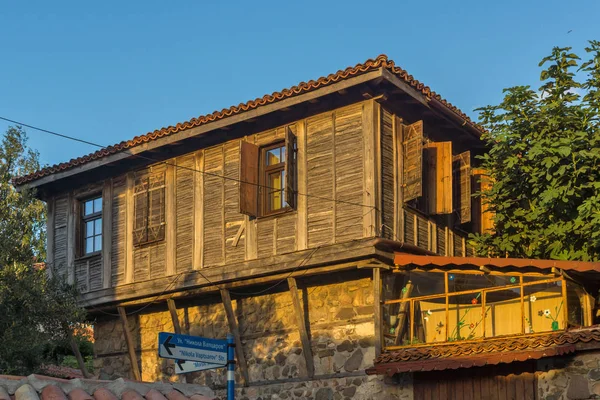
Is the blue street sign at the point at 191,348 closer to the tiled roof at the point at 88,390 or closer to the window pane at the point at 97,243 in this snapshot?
the tiled roof at the point at 88,390

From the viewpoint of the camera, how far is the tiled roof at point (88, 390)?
23.6 ft

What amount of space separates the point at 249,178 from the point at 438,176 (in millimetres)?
3150

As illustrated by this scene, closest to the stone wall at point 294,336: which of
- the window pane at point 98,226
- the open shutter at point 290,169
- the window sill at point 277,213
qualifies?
the window sill at point 277,213

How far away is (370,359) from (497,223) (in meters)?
3.59

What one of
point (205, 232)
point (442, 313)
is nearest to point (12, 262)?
point (205, 232)

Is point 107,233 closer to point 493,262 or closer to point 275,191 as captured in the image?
point 275,191

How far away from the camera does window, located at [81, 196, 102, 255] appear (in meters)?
18.2

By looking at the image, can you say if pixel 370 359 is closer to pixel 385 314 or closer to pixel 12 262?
pixel 385 314

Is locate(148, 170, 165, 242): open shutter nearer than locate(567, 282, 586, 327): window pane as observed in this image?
No

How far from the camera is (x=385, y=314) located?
565 inches

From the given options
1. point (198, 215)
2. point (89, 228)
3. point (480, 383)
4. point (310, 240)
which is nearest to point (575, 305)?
point (480, 383)

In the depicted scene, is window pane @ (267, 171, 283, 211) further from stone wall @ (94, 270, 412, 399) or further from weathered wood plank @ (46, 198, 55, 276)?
weathered wood plank @ (46, 198, 55, 276)

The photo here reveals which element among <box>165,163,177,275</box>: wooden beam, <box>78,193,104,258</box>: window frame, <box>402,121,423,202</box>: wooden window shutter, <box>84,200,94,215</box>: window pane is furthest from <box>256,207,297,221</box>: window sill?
<box>84,200,94,215</box>: window pane

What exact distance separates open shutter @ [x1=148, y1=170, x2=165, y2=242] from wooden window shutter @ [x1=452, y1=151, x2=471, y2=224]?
17.5 feet
